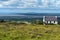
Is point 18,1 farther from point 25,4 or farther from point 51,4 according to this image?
point 51,4

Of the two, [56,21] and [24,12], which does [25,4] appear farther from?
[56,21]

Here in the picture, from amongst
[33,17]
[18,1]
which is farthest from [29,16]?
[18,1]

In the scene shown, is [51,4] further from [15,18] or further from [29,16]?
[15,18]

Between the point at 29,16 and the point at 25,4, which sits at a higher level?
the point at 25,4

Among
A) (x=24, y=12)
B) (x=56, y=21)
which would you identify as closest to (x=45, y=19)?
(x=56, y=21)

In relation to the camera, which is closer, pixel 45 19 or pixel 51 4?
pixel 45 19

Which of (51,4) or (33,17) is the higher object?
(51,4)

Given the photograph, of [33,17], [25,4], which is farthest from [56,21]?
[25,4]

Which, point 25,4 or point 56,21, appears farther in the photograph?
point 25,4
